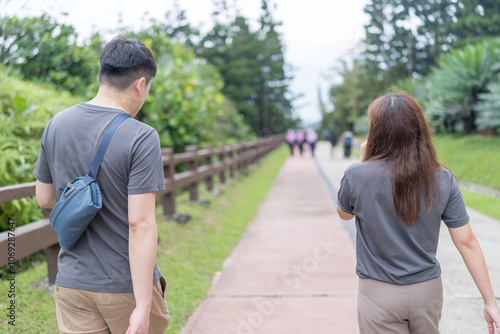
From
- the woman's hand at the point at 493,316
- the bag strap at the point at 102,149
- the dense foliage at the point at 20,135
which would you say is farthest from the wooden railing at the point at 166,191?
the woman's hand at the point at 493,316

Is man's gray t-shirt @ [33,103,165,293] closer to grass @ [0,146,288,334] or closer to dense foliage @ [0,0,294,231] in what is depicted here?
grass @ [0,146,288,334]

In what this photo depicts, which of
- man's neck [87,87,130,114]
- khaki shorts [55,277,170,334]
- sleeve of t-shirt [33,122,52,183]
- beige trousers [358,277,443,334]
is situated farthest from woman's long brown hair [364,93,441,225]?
sleeve of t-shirt [33,122,52,183]

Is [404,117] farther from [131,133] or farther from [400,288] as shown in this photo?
[131,133]

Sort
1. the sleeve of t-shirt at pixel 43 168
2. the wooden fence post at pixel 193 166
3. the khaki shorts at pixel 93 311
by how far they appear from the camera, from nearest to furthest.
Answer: the khaki shorts at pixel 93 311, the sleeve of t-shirt at pixel 43 168, the wooden fence post at pixel 193 166

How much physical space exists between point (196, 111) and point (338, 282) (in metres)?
7.93

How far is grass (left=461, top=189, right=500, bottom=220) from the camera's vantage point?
8.41 meters

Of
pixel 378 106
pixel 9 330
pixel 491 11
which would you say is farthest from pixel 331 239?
pixel 491 11

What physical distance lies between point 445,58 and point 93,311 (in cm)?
2007

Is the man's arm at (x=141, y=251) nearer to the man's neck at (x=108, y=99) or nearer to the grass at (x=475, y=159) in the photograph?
the man's neck at (x=108, y=99)

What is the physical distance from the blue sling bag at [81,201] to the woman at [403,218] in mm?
1065

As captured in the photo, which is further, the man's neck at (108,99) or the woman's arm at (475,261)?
the woman's arm at (475,261)

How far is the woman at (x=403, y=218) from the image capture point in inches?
88.7

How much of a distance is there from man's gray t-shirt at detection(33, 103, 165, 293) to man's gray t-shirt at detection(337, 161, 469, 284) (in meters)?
0.89

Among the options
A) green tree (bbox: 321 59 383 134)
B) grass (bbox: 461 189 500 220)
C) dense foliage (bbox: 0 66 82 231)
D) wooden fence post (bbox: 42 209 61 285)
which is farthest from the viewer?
green tree (bbox: 321 59 383 134)
